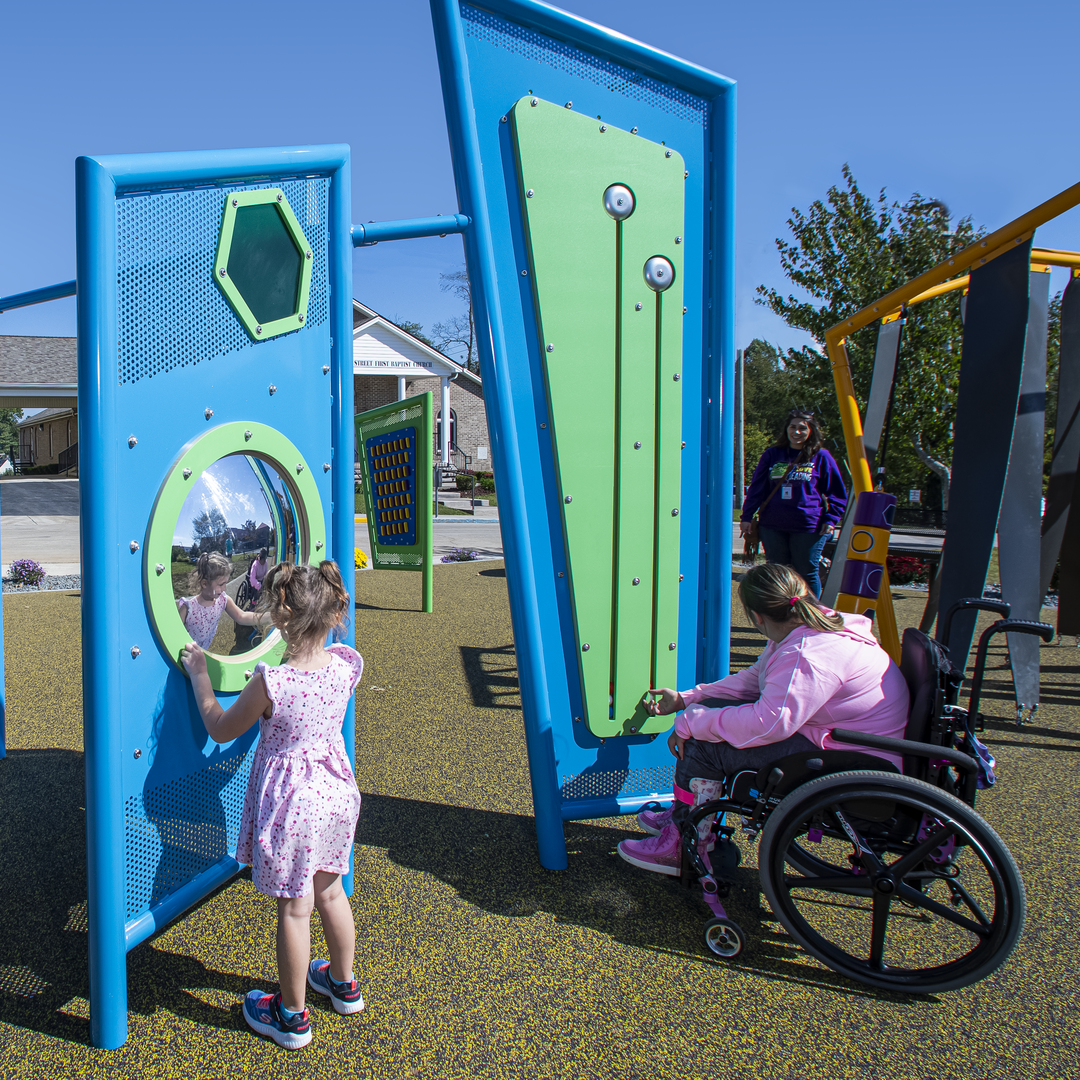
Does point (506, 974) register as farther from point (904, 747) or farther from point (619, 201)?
point (619, 201)

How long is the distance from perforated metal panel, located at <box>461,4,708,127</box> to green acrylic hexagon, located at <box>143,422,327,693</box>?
1.60 meters

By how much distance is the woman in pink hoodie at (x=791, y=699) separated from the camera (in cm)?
219

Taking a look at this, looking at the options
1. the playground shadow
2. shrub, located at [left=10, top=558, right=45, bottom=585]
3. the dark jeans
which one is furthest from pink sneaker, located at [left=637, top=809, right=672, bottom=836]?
shrub, located at [left=10, top=558, right=45, bottom=585]

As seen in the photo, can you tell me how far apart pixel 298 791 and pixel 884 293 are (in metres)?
13.2

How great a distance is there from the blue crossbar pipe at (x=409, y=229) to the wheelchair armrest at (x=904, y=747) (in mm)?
1963

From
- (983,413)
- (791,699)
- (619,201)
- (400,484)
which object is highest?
(619,201)

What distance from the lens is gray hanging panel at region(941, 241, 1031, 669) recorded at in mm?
3285

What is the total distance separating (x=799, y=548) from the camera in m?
5.39

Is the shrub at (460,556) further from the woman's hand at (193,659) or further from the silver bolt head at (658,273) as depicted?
the woman's hand at (193,659)

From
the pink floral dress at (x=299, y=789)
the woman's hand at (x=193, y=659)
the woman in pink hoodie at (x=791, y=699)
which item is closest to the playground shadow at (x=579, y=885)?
the woman in pink hoodie at (x=791, y=699)

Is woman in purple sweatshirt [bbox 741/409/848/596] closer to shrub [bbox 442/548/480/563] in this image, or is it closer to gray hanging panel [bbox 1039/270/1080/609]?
gray hanging panel [bbox 1039/270/1080/609]

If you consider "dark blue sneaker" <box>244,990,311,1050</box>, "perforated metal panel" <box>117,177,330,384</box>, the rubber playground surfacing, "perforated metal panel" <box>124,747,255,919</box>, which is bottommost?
the rubber playground surfacing

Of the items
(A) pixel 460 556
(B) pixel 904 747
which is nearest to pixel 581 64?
(B) pixel 904 747

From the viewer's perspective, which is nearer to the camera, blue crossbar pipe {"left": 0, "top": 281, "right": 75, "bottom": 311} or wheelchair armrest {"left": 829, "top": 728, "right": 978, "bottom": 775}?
wheelchair armrest {"left": 829, "top": 728, "right": 978, "bottom": 775}
